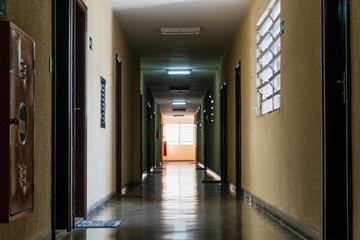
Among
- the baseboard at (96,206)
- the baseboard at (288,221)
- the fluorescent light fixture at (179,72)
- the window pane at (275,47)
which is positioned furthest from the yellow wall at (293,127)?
the fluorescent light fixture at (179,72)

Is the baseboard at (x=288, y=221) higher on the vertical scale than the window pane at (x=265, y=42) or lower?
lower

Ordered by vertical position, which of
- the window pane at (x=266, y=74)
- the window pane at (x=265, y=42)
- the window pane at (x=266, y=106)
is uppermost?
the window pane at (x=265, y=42)

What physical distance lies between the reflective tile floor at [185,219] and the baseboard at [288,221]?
0.06 m

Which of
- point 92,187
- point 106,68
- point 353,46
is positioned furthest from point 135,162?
point 353,46

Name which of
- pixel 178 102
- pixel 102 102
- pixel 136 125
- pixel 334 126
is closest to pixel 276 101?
pixel 102 102

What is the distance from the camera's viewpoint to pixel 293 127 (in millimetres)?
4441

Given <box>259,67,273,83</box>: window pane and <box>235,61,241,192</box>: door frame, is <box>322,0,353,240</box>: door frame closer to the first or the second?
<box>259,67,273,83</box>: window pane

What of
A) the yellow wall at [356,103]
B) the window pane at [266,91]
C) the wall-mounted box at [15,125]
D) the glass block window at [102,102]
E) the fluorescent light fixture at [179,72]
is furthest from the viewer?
the fluorescent light fixture at [179,72]

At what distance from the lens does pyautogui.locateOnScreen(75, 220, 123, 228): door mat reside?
15.0ft

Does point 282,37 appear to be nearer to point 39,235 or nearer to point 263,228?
point 263,228

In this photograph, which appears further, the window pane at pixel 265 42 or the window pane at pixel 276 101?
the window pane at pixel 265 42

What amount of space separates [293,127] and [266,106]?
69.8 inches

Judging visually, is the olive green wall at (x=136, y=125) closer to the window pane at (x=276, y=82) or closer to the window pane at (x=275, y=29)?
the window pane at (x=275, y=29)

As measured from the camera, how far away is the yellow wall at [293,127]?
3.69m
